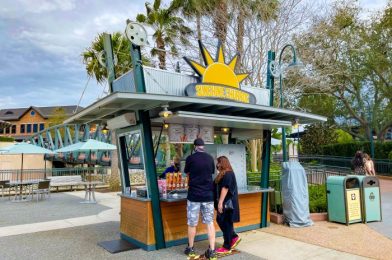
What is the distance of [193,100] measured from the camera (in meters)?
6.05

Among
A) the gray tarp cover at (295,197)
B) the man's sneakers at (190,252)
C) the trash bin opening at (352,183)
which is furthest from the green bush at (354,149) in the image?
the man's sneakers at (190,252)

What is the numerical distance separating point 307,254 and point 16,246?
5.42 metres

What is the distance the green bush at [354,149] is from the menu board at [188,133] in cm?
1953

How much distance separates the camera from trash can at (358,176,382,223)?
8500 millimetres

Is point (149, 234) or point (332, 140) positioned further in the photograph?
point (332, 140)

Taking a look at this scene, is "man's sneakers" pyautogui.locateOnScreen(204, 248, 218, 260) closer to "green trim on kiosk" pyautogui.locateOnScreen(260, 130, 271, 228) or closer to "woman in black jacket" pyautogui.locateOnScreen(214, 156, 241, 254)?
"woman in black jacket" pyautogui.locateOnScreen(214, 156, 241, 254)

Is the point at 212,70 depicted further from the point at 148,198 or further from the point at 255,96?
the point at 148,198

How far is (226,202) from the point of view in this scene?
19.6ft

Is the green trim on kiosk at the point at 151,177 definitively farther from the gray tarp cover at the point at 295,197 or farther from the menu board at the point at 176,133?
the gray tarp cover at the point at 295,197

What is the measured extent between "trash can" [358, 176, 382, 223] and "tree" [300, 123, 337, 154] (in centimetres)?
2467

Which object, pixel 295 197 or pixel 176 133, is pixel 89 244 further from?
pixel 295 197

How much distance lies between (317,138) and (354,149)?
21.2ft

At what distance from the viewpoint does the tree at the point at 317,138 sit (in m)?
33.0

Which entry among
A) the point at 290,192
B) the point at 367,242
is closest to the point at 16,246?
the point at 290,192
